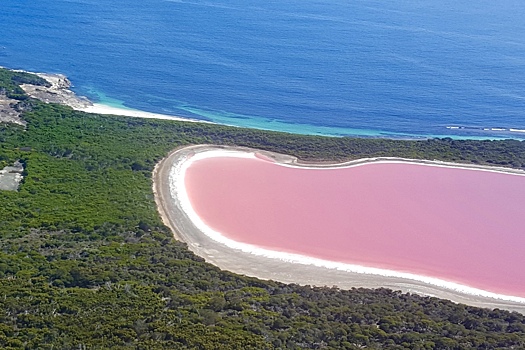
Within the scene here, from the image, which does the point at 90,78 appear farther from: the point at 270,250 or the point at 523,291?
the point at 523,291

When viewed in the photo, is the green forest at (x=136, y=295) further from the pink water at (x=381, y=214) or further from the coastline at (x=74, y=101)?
the coastline at (x=74, y=101)

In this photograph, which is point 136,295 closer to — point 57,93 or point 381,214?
point 381,214

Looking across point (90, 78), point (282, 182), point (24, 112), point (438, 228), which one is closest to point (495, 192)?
point (438, 228)

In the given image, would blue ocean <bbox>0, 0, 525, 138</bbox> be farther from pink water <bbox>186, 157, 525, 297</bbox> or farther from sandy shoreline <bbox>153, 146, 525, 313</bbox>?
sandy shoreline <bbox>153, 146, 525, 313</bbox>

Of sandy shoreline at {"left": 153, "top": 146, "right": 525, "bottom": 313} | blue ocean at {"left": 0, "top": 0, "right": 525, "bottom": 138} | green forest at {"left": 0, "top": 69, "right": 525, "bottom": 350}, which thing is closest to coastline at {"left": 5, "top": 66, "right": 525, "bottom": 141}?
blue ocean at {"left": 0, "top": 0, "right": 525, "bottom": 138}

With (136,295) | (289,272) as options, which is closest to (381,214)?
(289,272)

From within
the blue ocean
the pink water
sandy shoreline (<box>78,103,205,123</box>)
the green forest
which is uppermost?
the blue ocean

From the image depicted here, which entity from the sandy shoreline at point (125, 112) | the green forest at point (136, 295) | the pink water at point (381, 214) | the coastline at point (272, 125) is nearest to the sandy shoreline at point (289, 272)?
the pink water at point (381, 214)
